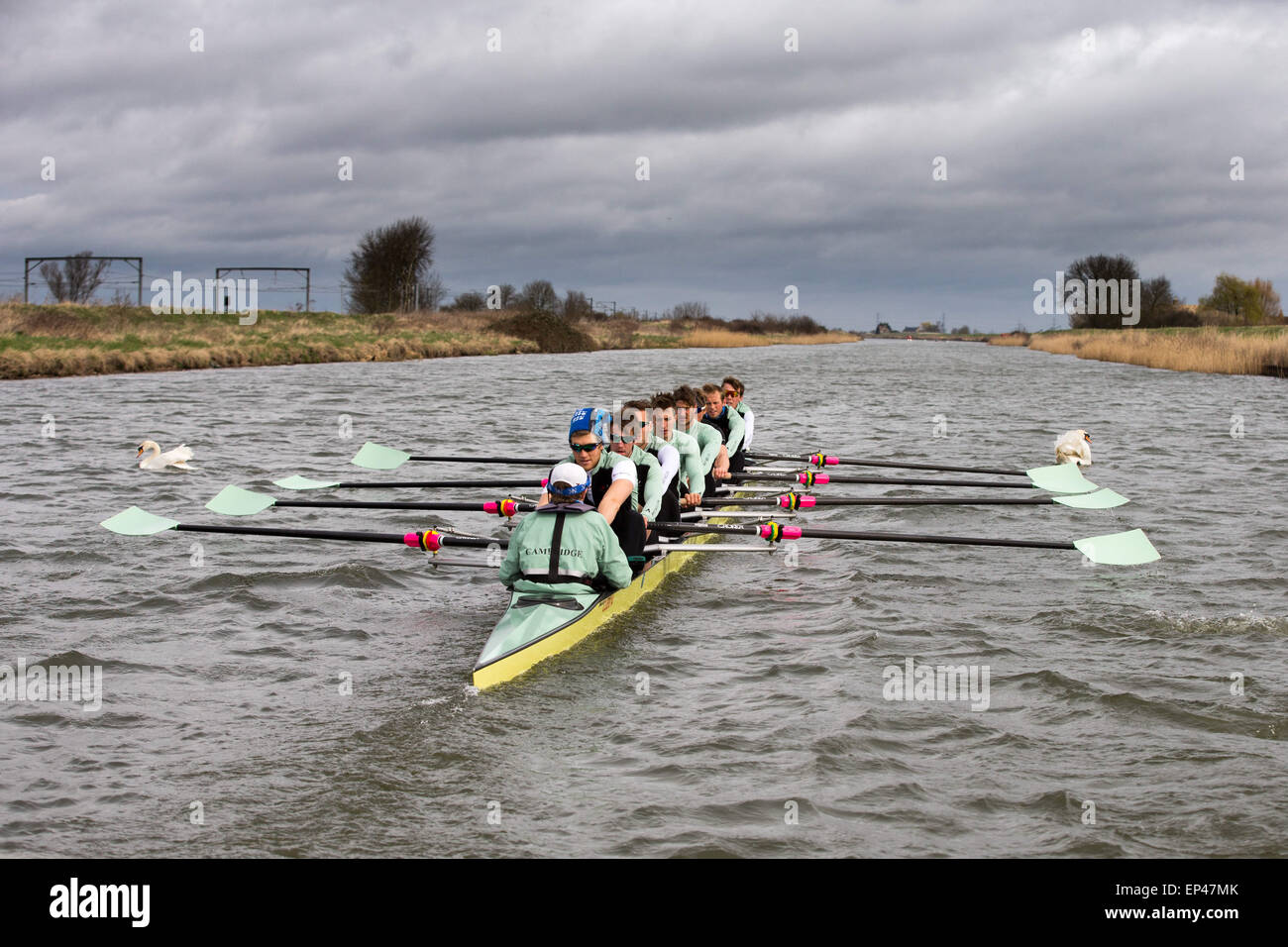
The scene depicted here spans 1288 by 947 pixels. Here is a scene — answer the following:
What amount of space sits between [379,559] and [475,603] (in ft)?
6.56

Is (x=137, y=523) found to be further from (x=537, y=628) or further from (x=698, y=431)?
(x=698, y=431)

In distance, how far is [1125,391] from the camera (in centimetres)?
3472

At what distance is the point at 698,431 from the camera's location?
480 inches

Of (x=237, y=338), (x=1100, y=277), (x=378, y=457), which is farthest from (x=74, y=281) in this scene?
(x=1100, y=277)

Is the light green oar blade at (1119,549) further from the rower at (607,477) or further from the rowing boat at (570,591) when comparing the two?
the rower at (607,477)

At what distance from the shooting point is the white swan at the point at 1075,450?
1675 centimetres

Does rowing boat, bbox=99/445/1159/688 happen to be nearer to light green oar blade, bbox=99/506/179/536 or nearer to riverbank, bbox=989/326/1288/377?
light green oar blade, bbox=99/506/179/536

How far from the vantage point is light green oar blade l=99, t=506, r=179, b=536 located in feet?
30.8

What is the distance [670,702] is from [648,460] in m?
2.73

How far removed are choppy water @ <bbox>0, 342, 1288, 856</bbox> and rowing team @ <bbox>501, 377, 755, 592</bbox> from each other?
0.61 meters

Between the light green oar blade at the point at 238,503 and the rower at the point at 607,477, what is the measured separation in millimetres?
4108

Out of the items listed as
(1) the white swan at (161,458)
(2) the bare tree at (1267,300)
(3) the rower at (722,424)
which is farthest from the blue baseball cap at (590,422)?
(2) the bare tree at (1267,300)
